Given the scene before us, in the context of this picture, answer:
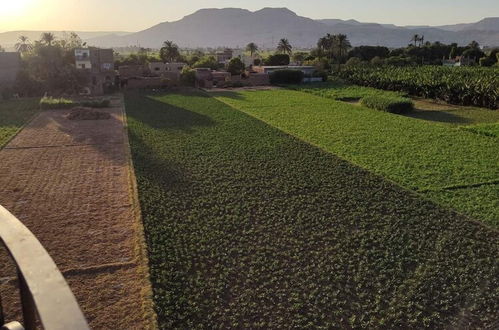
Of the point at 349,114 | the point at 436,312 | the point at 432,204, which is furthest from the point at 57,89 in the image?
the point at 436,312

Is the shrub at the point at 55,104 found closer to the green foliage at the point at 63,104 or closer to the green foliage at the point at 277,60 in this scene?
the green foliage at the point at 63,104

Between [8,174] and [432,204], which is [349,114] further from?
[8,174]

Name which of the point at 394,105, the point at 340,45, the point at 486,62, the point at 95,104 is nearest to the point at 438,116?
the point at 394,105

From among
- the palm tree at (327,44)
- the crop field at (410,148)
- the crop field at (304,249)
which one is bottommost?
the crop field at (304,249)

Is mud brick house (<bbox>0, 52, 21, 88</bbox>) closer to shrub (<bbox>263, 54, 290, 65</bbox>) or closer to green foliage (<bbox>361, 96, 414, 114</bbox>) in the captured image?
green foliage (<bbox>361, 96, 414, 114</bbox>)

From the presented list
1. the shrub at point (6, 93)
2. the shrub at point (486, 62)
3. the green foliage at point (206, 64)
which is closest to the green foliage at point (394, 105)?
the shrub at point (6, 93)

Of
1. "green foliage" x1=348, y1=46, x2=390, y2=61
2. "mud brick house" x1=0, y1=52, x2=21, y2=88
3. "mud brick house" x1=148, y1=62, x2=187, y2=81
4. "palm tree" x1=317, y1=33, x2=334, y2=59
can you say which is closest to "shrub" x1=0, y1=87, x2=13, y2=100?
"mud brick house" x1=0, y1=52, x2=21, y2=88
